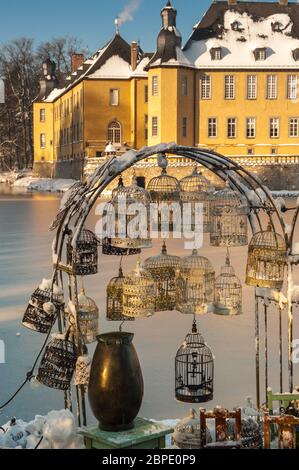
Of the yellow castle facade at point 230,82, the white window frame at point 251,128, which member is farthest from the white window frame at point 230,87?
the white window frame at point 251,128

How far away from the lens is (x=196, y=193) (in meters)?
6.34

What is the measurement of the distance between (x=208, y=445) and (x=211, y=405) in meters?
2.17

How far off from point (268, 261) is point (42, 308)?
1.87 meters

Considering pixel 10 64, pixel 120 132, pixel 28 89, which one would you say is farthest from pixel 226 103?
pixel 28 89

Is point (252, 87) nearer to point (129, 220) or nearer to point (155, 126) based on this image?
point (155, 126)

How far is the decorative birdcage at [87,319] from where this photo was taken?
20.1ft

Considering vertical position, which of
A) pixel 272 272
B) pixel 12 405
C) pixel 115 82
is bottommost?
pixel 12 405

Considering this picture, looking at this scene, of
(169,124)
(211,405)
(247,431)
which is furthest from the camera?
(169,124)

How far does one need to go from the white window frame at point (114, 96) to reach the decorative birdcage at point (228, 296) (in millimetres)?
47972

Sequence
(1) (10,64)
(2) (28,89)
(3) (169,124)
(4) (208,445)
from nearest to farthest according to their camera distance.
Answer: (4) (208,445), (3) (169,124), (1) (10,64), (2) (28,89)

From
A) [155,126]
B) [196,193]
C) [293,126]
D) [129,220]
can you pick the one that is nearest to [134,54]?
[155,126]

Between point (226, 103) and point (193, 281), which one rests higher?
point (226, 103)

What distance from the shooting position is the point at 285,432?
5184mm

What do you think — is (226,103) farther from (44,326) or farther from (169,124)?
(44,326)
